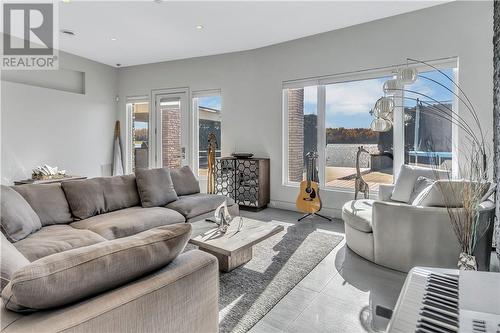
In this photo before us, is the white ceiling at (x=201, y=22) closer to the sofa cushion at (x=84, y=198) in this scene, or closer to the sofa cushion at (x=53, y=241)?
the sofa cushion at (x=84, y=198)

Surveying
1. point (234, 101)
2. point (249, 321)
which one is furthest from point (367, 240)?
point (234, 101)

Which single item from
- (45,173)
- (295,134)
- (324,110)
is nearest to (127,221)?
(45,173)

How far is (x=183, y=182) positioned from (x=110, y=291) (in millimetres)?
3006

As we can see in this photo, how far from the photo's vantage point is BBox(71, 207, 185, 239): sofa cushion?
102 inches

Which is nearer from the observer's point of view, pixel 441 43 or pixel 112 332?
pixel 112 332

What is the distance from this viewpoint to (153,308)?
1.09 meters

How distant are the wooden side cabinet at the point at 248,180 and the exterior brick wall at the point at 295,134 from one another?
45 cm

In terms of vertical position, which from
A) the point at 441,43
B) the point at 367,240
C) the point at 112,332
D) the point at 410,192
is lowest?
the point at 367,240

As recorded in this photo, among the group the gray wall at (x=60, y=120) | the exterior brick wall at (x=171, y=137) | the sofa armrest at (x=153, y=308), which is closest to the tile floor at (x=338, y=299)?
the sofa armrest at (x=153, y=308)

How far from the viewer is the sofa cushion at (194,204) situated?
3.36 meters

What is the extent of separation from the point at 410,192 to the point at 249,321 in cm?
254

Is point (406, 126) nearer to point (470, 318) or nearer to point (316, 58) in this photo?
point (316, 58)

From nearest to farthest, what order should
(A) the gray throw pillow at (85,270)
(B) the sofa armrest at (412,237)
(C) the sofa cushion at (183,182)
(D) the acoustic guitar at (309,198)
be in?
(A) the gray throw pillow at (85,270), (B) the sofa armrest at (412,237), (C) the sofa cushion at (183,182), (D) the acoustic guitar at (309,198)

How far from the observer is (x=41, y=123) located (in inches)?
199
